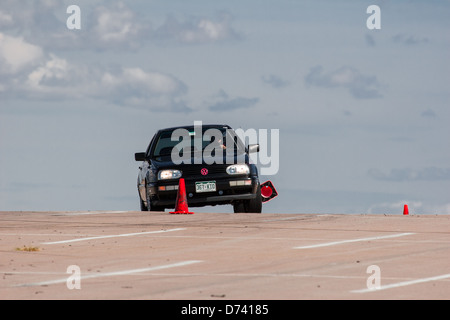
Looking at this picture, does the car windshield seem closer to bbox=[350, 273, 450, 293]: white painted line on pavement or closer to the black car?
the black car

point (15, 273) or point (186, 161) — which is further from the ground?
point (186, 161)

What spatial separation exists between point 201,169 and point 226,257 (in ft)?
28.3

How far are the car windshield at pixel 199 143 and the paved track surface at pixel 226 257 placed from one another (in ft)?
6.05

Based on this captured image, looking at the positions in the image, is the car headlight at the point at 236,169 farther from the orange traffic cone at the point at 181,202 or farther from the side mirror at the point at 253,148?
the orange traffic cone at the point at 181,202

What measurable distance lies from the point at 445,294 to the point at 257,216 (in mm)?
11136

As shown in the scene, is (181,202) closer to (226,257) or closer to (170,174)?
(170,174)

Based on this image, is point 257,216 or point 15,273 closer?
point 15,273

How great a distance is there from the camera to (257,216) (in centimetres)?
2164

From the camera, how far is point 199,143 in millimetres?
23578
